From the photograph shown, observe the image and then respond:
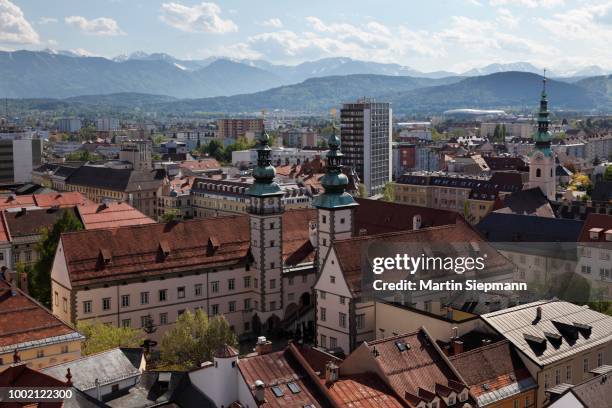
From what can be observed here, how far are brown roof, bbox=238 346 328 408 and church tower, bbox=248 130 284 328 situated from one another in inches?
1313

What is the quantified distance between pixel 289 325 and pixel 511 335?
3092 centimetres

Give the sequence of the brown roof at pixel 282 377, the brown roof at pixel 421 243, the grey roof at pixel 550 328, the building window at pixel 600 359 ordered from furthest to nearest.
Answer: the brown roof at pixel 421 243 → the building window at pixel 600 359 → the grey roof at pixel 550 328 → the brown roof at pixel 282 377

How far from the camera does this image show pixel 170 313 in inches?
2832

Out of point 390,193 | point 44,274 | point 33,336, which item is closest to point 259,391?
point 33,336

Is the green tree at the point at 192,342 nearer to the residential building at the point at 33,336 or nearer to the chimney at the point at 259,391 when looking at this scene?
the residential building at the point at 33,336

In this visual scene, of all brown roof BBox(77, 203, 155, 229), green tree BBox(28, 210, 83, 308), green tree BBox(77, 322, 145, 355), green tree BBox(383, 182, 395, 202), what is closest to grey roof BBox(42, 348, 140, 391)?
green tree BBox(77, 322, 145, 355)

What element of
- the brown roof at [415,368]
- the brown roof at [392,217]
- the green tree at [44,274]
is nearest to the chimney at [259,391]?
the brown roof at [415,368]

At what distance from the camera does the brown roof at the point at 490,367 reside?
44.6 meters

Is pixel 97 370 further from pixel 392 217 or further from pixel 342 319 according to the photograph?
pixel 392 217

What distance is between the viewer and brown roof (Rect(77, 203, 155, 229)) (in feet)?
312

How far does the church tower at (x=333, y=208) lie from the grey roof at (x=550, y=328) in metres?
22.7

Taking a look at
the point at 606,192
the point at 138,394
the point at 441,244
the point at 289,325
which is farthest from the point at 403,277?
the point at 606,192

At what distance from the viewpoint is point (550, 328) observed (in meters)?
50.2

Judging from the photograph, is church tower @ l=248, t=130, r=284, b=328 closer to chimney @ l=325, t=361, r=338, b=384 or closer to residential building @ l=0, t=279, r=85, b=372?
residential building @ l=0, t=279, r=85, b=372
